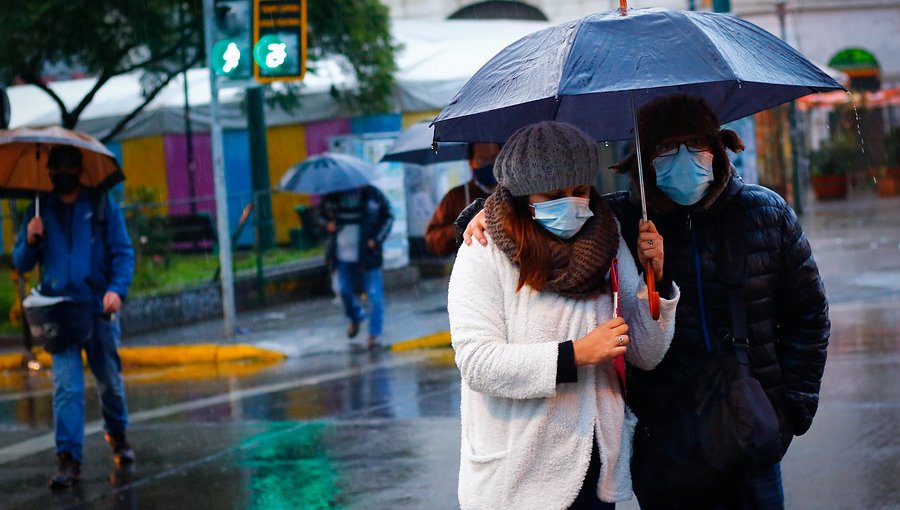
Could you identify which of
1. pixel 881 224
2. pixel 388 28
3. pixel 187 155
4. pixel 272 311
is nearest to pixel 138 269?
pixel 272 311

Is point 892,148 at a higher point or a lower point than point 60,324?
higher

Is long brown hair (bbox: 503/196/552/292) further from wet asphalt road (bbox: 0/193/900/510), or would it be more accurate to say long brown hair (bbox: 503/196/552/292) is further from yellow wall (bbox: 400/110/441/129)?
yellow wall (bbox: 400/110/441/129)

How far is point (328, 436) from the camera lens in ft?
27.5

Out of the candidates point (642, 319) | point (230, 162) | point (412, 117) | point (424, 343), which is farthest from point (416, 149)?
point (230, 162)

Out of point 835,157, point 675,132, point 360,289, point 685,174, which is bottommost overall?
point 360,289

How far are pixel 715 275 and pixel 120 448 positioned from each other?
198 inches

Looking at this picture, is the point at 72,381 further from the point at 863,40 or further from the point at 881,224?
the point at 863,40

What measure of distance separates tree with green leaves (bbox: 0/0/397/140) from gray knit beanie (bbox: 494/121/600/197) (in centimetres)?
1314

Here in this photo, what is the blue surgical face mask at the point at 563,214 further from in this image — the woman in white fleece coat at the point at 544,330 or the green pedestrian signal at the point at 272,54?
the green pedestrian signal at the point at 272,54

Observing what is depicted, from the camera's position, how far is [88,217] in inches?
294

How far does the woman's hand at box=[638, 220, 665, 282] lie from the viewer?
355 centimetres

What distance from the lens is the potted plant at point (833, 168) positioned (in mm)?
30938

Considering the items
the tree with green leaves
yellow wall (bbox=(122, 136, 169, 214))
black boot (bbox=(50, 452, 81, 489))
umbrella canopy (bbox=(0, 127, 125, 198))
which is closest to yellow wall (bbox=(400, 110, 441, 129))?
the tree with green leaves

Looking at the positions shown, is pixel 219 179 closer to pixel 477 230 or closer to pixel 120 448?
pixel 120 448
